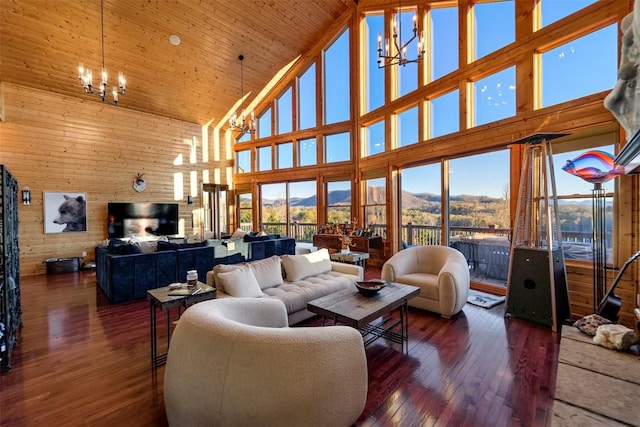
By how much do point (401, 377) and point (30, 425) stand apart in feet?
8.11

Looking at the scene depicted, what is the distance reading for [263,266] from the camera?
134 inches

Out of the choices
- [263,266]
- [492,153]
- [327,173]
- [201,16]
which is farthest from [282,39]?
[263,266]

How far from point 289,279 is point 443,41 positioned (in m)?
5.07

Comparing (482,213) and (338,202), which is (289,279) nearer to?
(482,213)

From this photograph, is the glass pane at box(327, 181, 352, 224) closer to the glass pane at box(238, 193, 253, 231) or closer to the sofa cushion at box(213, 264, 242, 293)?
the glass pane at box(238, 193, 253, 231)

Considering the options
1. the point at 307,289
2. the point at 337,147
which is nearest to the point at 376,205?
the point at 337,147

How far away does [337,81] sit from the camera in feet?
25.3

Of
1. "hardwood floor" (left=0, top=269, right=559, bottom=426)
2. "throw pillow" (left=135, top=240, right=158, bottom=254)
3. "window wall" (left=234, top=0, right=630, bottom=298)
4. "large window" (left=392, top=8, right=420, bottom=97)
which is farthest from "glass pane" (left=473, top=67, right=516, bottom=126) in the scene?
"throw pillow" (left=135, top=240, right=158, bottom=254)

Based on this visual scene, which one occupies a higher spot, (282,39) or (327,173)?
(282,39)

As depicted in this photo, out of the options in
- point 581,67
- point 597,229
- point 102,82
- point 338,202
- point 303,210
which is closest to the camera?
point 597,229

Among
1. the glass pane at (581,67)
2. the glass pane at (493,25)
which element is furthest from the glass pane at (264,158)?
the glass pane at (581,67)

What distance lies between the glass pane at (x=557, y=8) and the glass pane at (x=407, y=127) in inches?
90.1

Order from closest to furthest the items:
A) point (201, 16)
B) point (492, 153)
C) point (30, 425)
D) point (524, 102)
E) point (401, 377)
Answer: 1. point (30, 425)
2. point (401, 377)
3. point (524, 102)
4. point (492, 153)
5. point (201, 16)

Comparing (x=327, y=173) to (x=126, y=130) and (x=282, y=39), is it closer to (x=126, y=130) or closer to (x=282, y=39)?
(x=282, y=39)
